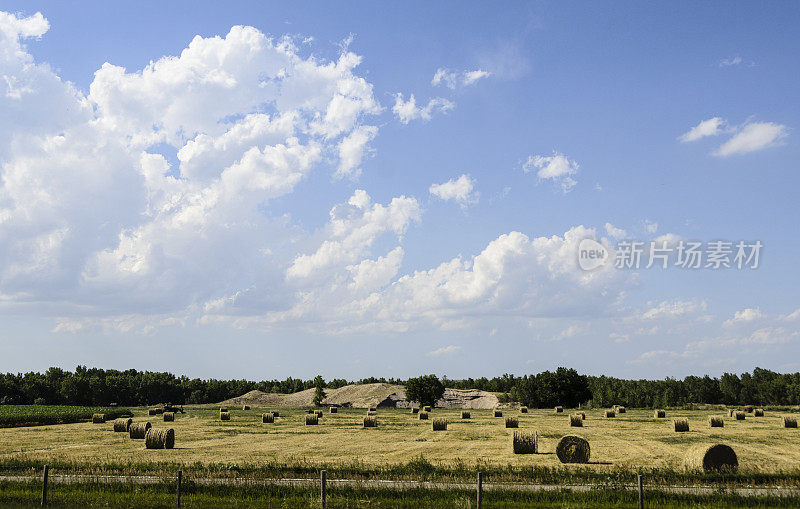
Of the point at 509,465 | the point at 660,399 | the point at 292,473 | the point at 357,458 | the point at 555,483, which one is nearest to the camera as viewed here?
the point at 555,483

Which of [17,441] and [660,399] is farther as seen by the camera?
[660,399]

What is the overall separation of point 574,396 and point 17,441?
10309 centimetres

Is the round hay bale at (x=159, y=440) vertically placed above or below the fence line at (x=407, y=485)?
below

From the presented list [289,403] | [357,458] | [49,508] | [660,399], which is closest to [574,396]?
[660,399]

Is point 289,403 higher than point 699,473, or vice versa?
point 699,473

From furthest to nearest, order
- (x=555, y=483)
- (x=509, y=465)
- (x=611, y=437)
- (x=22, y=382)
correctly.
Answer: (x=22, y=382) < (x=611, y=437) < (x=509, y=465) < (x=555, y=483)

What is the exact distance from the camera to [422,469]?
3036 centimetres

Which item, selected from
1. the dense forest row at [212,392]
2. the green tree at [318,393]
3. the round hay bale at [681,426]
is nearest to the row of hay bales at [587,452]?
the round hay bale at [681,426]

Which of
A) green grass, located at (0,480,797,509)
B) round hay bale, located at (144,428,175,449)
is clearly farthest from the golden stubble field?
green grass, located at (0,480,797,509)

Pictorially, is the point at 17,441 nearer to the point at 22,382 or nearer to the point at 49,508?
the point at 49,508

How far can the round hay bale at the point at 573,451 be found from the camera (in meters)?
34.3

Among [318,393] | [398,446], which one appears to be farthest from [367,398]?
[398,446]

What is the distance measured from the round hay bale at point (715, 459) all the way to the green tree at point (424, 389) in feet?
334

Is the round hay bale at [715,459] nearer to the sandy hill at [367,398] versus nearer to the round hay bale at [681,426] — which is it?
the round hay bale at [681,426]
